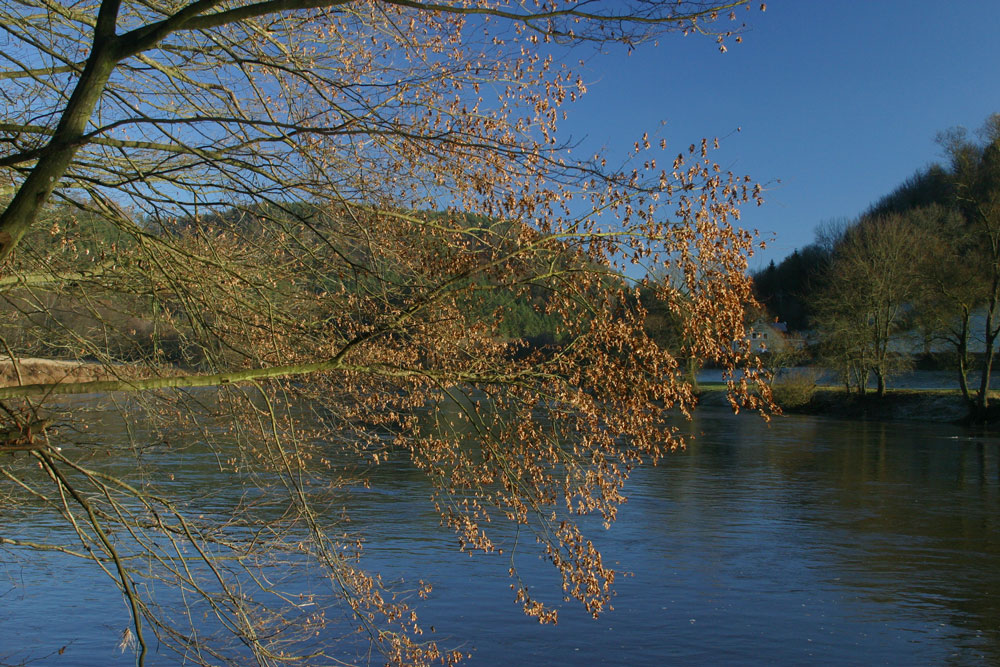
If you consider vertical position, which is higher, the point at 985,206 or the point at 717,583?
the point at 985,206

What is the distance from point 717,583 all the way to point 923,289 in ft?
103

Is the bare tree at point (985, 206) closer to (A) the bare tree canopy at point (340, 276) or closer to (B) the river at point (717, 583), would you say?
(B) the river at point (717, 583)

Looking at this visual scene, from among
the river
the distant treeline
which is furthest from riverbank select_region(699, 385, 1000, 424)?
the river

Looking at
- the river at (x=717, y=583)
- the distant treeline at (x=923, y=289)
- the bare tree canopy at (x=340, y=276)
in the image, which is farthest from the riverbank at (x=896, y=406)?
the bare tree canopy at (x=340, y=276)

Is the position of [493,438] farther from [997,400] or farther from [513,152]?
[997,400]

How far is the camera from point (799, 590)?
11.3 m

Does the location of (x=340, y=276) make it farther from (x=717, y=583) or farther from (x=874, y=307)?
(x=874, y=307)

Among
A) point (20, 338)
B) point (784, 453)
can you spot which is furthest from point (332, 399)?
point (784, 453)

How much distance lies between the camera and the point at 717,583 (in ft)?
37.7

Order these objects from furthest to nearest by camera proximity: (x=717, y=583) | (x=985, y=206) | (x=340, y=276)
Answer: (x=985, y=206)
(x=717, y=583)
(x=340, y=276)

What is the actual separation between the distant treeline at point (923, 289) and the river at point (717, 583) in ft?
61.1

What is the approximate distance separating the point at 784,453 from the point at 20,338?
2147 cm

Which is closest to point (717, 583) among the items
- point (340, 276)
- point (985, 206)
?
point (340, 276)

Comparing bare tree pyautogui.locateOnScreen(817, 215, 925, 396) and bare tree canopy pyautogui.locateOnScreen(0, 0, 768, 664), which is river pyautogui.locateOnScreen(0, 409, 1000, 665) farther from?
bare tree pyautogui.locateOnScreen(817, 215, 925, 396)
